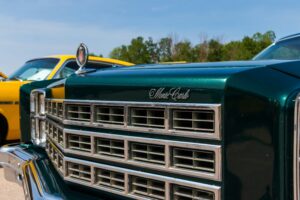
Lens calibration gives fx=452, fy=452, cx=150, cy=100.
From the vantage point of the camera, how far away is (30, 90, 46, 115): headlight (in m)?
3.70

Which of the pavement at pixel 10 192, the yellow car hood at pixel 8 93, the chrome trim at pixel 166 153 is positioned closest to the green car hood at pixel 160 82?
the chrome trim at pixel 166 153

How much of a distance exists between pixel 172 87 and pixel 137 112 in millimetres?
283

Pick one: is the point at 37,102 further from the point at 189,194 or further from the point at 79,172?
the point at 189,194

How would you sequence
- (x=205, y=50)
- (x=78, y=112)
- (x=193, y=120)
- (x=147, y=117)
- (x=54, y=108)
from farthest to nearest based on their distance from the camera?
(x=205, y=50) < (x=54, y=108) < (x=78, y=112) < (x=147, y=117) < (x=193, y=120)

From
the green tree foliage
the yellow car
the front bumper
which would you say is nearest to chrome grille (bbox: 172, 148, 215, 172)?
the front bumper

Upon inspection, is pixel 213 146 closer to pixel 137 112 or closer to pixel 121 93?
pixel 137 112

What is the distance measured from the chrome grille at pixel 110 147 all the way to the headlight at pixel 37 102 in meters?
1.24

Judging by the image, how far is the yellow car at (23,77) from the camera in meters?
7.47

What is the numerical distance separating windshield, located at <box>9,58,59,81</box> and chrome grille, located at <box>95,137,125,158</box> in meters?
5.40

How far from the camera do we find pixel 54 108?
3223 mm

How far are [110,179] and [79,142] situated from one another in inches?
13.6

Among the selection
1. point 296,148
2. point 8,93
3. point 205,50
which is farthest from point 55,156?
point 205,50

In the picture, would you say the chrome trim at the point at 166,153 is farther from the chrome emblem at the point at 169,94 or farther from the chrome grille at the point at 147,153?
the chrome emblem at the point at 169,94

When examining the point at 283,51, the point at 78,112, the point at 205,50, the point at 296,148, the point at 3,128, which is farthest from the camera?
the point at 205,50
